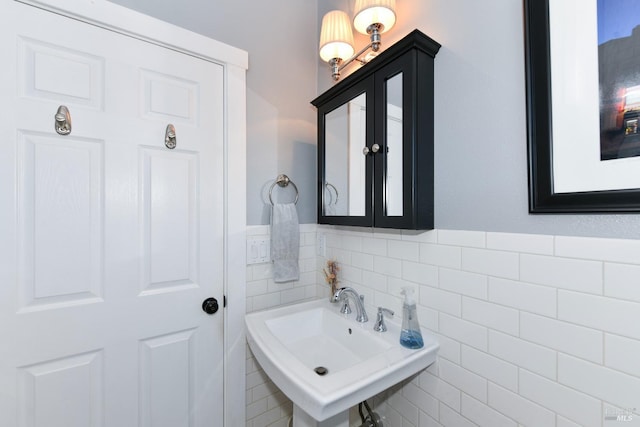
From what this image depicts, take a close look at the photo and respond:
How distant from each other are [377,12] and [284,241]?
1.07m

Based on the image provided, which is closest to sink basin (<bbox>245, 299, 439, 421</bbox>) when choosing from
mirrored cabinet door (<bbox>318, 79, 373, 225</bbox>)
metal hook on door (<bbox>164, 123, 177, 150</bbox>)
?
mirrored cabinet door (<bbox>318, 79, 373, 225</bbox>)

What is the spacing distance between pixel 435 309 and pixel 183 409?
1.15 m

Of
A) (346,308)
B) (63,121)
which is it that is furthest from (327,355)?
(63,121)

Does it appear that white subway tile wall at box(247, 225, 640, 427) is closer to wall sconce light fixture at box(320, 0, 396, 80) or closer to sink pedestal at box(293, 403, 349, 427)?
sink pedestal at box(293, 403, 349, 427)

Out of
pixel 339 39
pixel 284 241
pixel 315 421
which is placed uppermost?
pixel 339 39

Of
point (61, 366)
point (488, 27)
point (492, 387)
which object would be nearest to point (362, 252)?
point (492, 387)

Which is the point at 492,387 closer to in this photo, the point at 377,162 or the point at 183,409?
the point at 377,162

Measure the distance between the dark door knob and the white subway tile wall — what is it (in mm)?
717

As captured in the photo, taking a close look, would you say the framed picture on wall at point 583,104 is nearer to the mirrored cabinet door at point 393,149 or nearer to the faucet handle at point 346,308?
the mirrored cabinet door at point 393,149

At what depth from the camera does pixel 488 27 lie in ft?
2.70

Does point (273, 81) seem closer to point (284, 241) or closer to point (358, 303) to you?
point (284, 241)

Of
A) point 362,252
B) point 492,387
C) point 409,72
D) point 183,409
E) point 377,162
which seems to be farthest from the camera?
point 362,252

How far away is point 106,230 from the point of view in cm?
102

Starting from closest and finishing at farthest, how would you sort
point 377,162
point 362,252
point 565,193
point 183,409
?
point 565,193 < point 377,162 < point 183,409 < point 362,252
